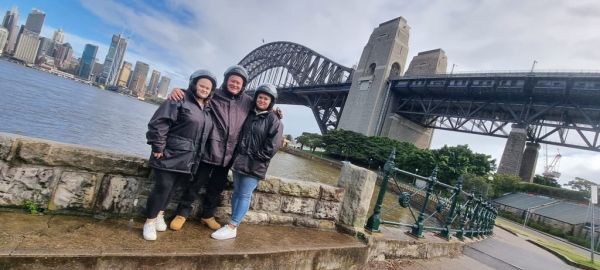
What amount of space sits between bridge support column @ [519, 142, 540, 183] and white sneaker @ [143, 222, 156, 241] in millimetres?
36091

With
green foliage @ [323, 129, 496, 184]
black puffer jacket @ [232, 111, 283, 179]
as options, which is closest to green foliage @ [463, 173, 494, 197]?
green foliage @ [323, 129, 496, 184]

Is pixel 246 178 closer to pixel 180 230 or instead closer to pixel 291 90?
pixel 180 230

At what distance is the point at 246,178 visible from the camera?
293 cm

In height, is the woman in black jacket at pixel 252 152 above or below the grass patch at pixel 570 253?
above

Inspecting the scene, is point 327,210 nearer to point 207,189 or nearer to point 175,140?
point 207,189

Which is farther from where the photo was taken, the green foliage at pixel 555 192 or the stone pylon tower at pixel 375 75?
the stone pylon tower at pixel 375 75

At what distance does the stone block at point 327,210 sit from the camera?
12.8 feet

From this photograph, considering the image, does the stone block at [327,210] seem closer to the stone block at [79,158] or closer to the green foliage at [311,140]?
the stone block at [79,158]

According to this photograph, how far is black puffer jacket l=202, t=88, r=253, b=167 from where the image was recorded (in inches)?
111

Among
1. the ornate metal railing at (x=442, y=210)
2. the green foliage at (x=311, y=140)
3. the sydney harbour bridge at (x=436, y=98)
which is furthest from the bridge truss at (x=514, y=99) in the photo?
the ornate metal railing at (x=442, y=210)

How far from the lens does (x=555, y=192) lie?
2759cm

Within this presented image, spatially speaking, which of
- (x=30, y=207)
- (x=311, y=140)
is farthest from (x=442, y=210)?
(x=311, y=140)

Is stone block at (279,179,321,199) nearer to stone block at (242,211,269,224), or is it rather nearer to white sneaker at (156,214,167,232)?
stone block at (242,211,269,224)

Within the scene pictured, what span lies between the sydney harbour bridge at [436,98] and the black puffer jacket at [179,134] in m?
29.6
